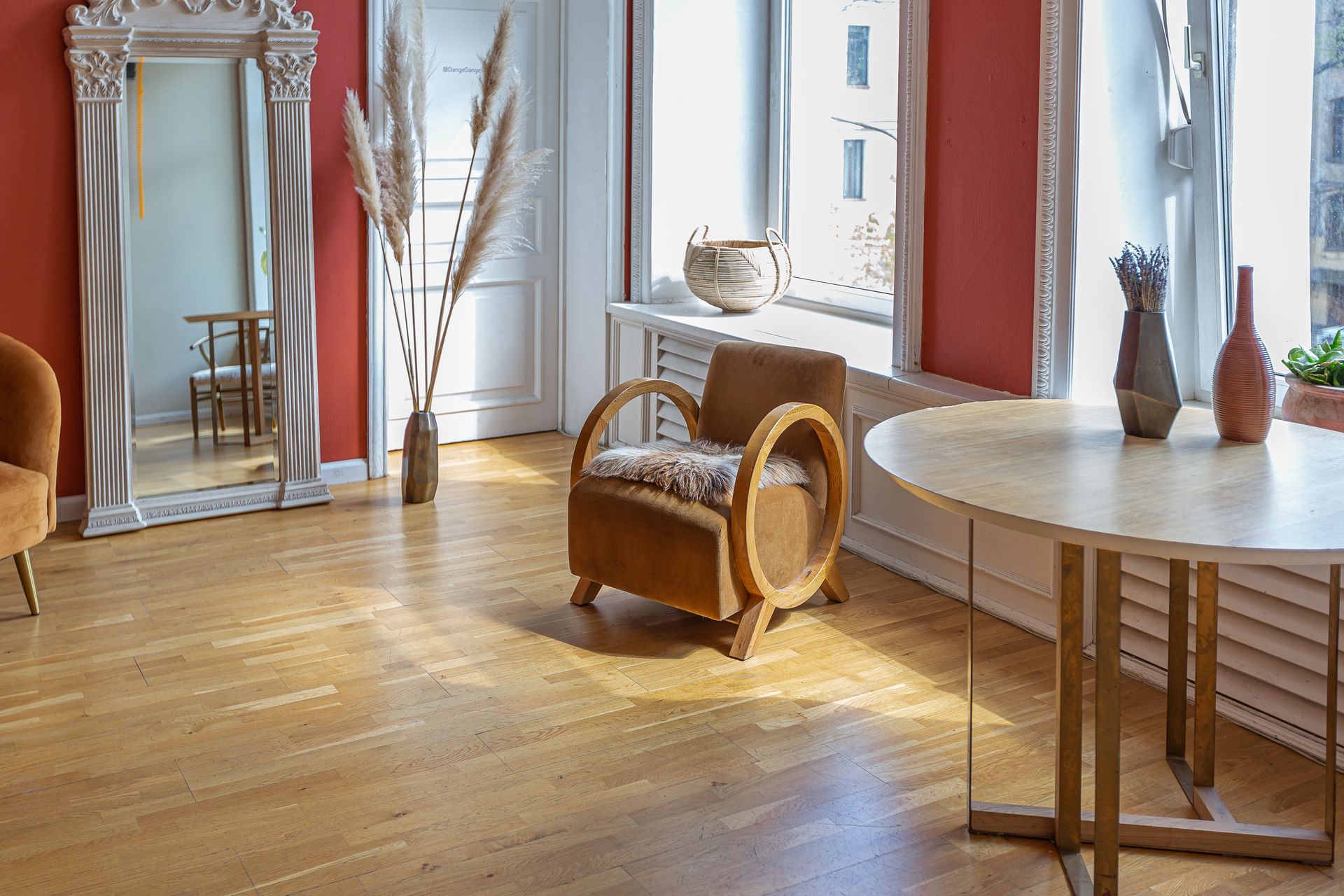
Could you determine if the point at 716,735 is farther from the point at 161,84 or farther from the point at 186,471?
the point at 161,84

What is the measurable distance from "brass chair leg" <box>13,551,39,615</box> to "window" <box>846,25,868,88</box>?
10.5 ft

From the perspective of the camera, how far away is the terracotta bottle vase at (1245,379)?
2412 millimetres

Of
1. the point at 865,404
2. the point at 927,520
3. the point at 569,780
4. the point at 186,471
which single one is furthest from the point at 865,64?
the point at 569,780

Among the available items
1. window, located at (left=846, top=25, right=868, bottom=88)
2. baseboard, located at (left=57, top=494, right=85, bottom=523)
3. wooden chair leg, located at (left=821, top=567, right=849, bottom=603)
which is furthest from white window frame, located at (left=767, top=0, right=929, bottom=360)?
baseboard, located at (left=57, top=494, right=85, bottom=523)

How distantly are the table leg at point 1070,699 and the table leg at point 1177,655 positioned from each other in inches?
11.4

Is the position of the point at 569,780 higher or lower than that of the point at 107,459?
lower

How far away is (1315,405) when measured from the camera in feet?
9.58

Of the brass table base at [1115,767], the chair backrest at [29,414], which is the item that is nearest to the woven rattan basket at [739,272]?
the chair backrest at [29,414]

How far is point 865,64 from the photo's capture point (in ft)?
15.7

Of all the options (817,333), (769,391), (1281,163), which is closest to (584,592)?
(769,391)

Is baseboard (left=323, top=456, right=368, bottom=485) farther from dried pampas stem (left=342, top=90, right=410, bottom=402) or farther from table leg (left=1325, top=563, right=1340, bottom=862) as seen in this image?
table leg (left=1325, top=563, right=1340, bottom=862)

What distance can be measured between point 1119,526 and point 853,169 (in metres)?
3.20

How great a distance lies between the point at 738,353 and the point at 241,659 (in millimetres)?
1579

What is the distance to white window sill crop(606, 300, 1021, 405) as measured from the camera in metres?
3.72
